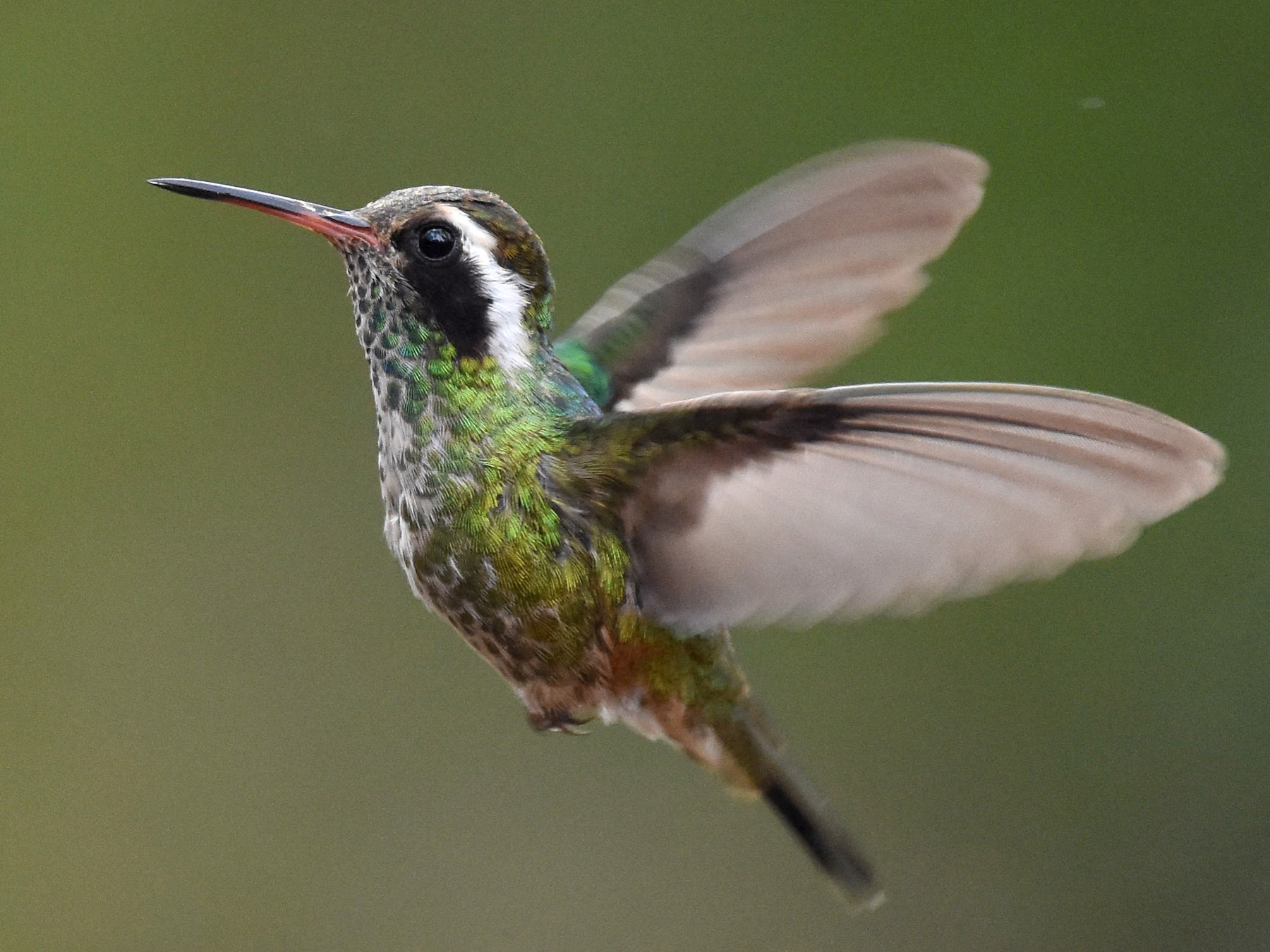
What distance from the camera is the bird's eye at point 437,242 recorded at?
172 cm

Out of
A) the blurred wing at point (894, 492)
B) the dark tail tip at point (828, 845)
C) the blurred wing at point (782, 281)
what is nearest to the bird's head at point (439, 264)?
the blurred wing at point (894, 492)

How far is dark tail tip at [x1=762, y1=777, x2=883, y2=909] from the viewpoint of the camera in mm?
2092

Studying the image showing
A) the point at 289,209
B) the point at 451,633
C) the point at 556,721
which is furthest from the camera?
the point at 451,633

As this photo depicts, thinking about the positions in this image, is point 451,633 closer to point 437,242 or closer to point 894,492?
point 437,242

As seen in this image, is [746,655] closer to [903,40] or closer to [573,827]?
[573,827]

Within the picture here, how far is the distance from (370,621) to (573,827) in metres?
0.85

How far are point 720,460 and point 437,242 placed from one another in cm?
42

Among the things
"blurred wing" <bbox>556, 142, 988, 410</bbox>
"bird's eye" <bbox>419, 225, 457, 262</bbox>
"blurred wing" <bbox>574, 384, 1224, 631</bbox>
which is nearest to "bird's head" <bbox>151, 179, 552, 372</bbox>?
"bird's eye" <bbox>419, 225, 457, 262</bbox>

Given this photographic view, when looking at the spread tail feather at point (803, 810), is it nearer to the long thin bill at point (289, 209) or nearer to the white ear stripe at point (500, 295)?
the white ear stripe at point (500, 295)

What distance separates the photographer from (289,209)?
162 centimetres

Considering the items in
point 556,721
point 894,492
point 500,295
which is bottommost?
point 556,721

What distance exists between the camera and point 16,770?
4180mm

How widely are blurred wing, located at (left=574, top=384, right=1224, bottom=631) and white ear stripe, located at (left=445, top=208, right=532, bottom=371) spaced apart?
20cm

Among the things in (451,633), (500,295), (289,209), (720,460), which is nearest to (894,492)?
(720,460)
